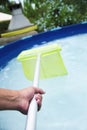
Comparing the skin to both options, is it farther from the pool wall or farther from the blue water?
the pool wall

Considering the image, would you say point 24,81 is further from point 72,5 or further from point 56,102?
point 72,5

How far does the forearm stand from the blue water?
1.00 metres

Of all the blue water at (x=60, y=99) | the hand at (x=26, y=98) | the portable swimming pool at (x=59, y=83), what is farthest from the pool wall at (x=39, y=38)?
the hand at (x=26, y=98)

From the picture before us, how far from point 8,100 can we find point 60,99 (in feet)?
5.13

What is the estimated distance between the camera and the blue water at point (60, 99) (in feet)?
8.61

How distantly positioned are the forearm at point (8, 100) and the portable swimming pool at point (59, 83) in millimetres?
1002

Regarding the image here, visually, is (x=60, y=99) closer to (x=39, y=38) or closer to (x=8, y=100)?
(x=8, y=100)

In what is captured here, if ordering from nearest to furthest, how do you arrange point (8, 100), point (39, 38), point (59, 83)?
point (8, 100)
point (59, 83)
point (39, 38)

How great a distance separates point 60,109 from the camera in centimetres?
288

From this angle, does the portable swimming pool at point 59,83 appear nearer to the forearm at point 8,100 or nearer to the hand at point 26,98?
the hand at point 26,98

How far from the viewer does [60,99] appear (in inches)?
122

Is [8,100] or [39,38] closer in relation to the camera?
[8,100]

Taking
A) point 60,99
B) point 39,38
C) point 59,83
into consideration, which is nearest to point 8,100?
point 60,99

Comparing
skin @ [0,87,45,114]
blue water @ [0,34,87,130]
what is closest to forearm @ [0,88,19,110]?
skin @ [0,87,45,114]
